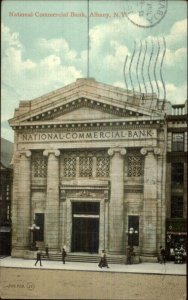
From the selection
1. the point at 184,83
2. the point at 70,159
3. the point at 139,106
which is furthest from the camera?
the point at 70,159

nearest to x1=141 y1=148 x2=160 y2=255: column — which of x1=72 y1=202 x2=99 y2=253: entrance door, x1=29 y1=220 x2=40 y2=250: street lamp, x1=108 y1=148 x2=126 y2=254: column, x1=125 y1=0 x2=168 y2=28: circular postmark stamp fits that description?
x1=108 y1=148 x2=126 y2=254: column

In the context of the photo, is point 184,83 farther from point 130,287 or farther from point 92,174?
point 130,287

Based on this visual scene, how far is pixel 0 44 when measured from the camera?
10992mm

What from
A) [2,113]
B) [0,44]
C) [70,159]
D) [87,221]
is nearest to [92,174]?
[70,159]

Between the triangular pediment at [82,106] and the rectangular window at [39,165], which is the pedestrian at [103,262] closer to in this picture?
the rectangular window at [39,165]

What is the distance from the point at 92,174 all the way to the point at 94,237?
1502 mm

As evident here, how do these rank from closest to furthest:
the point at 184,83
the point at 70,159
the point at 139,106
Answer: the point at 184,83 < the point at 139,106 < the point at 70,159

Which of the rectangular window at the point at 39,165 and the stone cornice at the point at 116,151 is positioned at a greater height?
the stone cornice at the point at 116,151

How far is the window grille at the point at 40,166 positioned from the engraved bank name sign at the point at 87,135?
46cm

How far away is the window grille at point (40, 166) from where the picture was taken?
11.6 meters

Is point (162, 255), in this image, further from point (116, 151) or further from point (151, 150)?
point (116, 151)

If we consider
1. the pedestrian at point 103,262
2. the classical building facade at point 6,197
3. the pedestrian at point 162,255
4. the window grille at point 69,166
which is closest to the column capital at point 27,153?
the classical building facade at point 6,197

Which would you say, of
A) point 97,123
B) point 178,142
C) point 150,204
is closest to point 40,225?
point 150,204

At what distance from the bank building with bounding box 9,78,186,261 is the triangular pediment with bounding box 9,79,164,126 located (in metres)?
0.02
